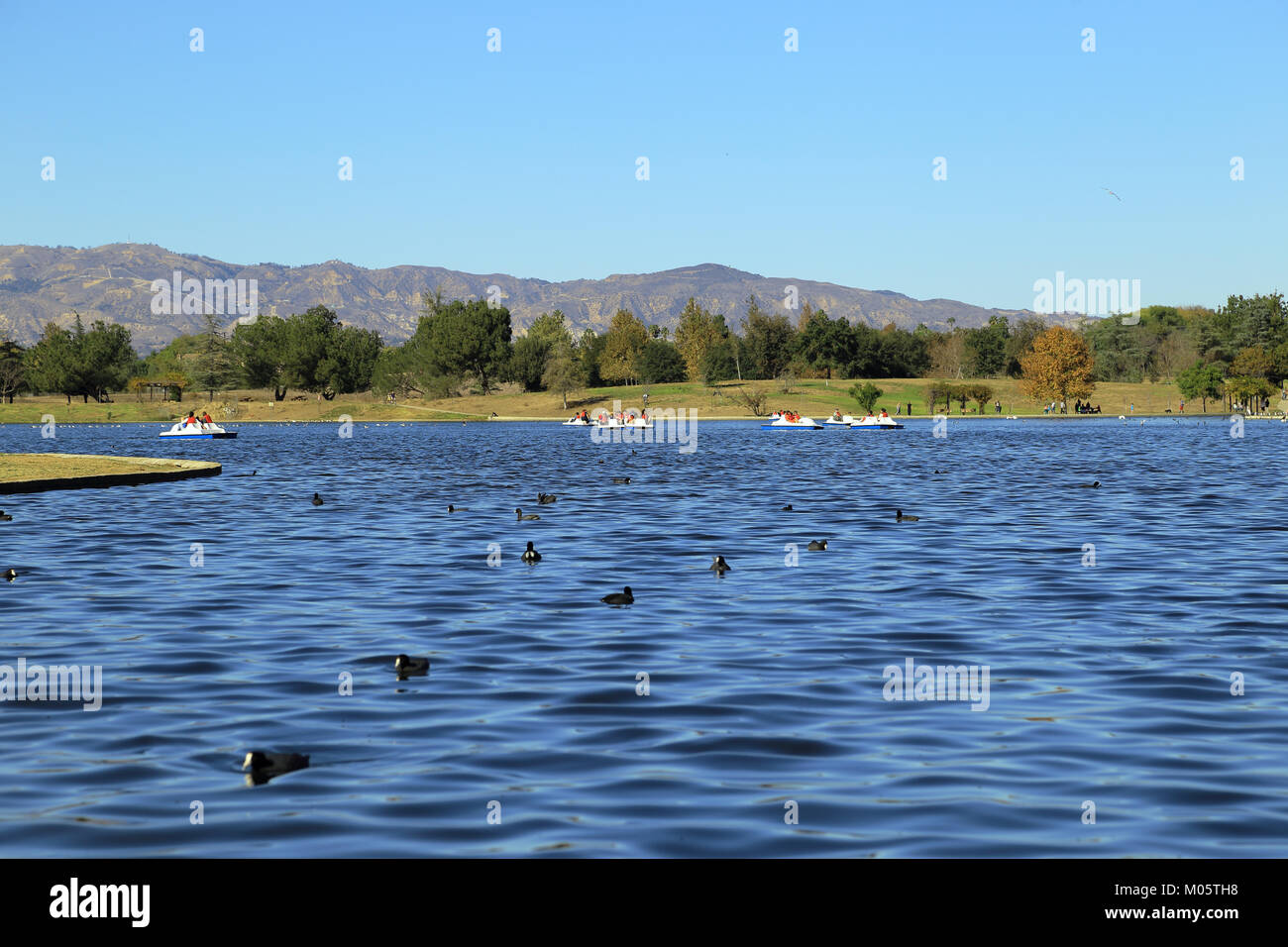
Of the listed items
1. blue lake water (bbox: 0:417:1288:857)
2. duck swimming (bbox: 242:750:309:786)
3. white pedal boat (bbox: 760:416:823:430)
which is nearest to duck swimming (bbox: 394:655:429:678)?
blue lake water (bbox: 0:417:1288:857)

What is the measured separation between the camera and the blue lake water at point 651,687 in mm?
10375

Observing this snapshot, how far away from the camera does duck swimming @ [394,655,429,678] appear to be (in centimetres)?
1644

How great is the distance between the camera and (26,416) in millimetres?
182000

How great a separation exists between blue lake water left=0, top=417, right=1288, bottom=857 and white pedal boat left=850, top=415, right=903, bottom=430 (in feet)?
351

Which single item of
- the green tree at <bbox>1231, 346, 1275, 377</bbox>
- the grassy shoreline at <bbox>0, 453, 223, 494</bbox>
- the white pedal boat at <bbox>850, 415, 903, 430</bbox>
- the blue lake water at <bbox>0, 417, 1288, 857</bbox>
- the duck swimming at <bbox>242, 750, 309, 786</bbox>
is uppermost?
the green tree at <bbox>1231, 346, 1275, 377</bbox>

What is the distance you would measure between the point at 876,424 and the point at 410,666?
13355 cm

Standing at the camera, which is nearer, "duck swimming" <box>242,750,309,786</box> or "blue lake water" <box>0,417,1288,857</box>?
"blue lake water" <box>0,417,1288,857</box>

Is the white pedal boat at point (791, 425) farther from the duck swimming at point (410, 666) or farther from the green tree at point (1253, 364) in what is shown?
the duck swimming at point (410, 666)

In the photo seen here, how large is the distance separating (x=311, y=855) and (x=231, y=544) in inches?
972

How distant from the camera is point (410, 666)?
16.5 m

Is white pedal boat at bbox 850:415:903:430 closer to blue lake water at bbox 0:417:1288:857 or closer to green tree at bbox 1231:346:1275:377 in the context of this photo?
green tree at bbox 1231:346:1275:377

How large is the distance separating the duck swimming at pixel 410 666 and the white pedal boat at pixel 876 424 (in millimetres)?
132569

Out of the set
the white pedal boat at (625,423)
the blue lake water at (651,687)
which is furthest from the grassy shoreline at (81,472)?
the white pedal boat at (625,423)
